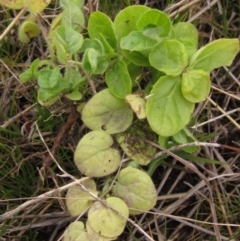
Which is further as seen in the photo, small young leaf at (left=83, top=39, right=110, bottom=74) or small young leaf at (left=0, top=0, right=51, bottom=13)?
small young leaf at (left=0, top=0, right=51, bottom=13)

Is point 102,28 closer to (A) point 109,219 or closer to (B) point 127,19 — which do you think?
(B) point 127,19

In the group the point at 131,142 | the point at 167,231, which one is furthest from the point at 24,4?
the point at 167,231

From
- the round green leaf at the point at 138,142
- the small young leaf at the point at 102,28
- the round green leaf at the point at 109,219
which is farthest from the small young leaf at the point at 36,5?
the round green leaf at the point at 109,219

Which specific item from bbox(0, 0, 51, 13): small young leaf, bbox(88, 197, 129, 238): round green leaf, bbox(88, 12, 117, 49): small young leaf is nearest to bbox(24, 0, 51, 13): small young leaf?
bbox(0, 0, 51, 13): small young leaf

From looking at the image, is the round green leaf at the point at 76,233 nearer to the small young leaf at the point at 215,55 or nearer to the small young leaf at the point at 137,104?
the small young leaf at the point at 137,104

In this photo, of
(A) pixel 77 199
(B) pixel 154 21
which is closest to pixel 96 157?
(A) pixel 77 199

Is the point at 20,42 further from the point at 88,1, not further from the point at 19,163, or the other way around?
the point at 19,163

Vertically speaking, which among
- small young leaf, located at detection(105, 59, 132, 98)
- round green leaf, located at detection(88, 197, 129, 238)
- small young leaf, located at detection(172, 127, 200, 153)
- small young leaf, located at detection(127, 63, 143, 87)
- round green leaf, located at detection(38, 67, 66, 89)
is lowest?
round green leaf, located at detection(88, 197, 129, 238)

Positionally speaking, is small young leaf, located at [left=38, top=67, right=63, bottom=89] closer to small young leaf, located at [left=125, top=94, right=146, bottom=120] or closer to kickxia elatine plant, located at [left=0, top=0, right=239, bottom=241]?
kickxia elatine plant, located at [left=0, top=0, right=239, bottom=241]
